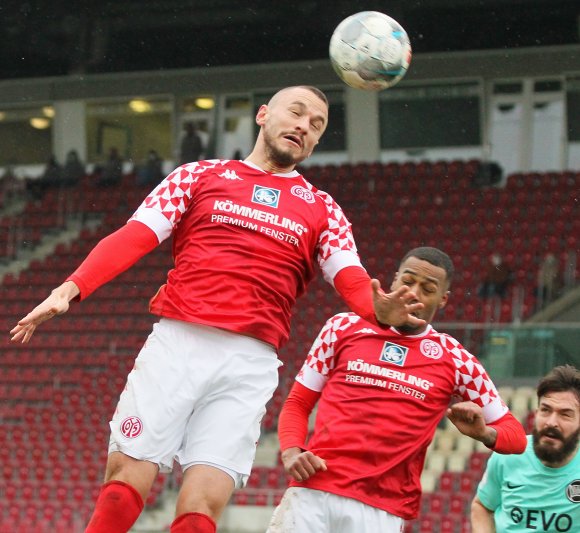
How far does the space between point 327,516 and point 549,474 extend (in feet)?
3.51

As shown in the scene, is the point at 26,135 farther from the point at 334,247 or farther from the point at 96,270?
the point at 96,270

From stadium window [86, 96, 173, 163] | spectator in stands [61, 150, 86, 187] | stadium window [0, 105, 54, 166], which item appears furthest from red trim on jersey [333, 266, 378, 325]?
stadium window [0, 105, 54, 166]

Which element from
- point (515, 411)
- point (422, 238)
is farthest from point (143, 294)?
point (515, 411)

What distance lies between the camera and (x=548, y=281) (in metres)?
14.7

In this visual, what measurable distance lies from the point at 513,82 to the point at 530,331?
8.28 m

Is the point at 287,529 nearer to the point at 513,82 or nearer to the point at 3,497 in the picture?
the point at 3,497

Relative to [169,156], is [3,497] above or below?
below

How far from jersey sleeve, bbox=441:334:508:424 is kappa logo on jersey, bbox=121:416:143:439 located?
142cm

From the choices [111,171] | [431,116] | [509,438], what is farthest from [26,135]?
[509,438]

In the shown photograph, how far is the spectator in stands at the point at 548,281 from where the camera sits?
14.5 m

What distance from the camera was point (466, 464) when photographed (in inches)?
467

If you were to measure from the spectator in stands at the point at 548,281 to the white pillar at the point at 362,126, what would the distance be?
198 inches

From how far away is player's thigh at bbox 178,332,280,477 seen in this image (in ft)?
13.5

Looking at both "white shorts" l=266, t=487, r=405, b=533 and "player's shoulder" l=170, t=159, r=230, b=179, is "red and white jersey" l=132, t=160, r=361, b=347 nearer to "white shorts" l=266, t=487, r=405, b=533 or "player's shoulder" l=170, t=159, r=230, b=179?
"player's shoulder" l=170, t=159, r=230, b=179
